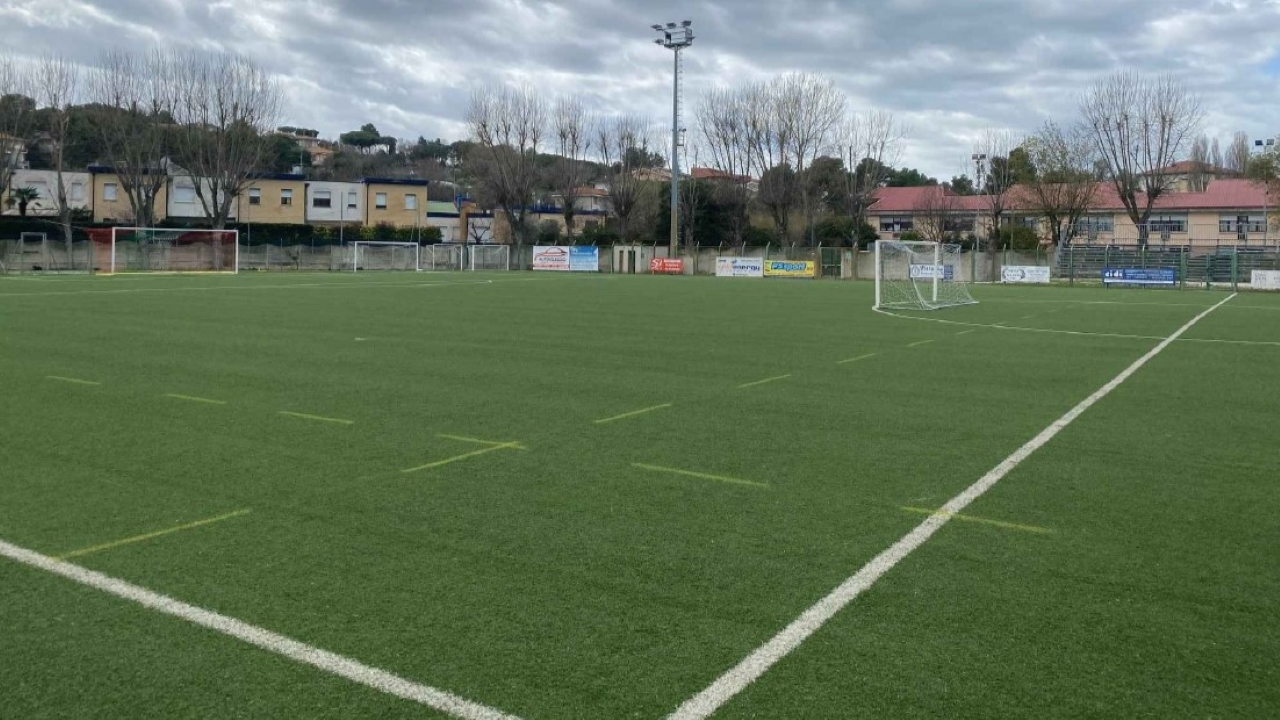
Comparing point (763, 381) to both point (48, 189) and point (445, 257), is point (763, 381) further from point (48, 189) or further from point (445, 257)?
point (48, 189)

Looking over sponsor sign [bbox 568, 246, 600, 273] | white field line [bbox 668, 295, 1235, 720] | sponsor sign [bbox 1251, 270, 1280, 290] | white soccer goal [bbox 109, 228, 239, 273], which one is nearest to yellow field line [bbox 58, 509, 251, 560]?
white field line [bbox 668, 295, 1235, 720]

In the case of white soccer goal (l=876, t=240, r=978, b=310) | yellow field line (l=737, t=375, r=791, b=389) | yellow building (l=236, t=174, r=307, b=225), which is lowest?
yellow field line (l=737, t=375, r=791, b=389)

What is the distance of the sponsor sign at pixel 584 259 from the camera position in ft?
231

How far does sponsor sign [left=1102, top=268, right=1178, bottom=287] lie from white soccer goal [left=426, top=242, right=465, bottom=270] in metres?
39.7

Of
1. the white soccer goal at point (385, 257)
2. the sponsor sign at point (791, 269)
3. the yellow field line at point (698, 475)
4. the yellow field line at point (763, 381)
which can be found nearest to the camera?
the yellow field line at point (698, 475)

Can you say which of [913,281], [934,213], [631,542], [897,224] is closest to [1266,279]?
[913,281]

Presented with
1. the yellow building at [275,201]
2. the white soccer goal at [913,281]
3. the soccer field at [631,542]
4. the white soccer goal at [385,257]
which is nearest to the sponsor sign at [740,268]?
the white soccer goal at [385,257]

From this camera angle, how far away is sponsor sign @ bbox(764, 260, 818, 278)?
61188 millimetres

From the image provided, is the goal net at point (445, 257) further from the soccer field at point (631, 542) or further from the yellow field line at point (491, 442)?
the yellow field line at point (491, 442)

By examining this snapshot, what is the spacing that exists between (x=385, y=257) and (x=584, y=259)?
1351cm

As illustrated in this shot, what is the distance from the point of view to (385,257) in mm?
67000

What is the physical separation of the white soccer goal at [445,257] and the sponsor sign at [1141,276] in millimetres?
39745

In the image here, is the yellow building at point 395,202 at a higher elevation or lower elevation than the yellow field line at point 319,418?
higher

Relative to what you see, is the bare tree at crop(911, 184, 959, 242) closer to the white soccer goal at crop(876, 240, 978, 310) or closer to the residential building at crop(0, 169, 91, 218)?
the white soccer goal at crop(876, 240, 978, 310)
